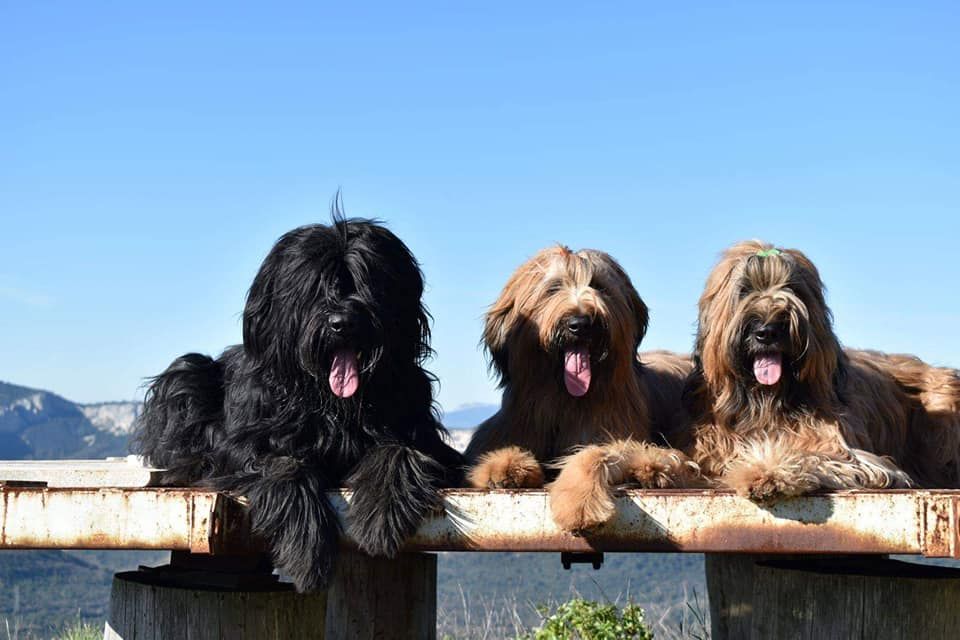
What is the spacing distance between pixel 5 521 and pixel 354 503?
1429 mm

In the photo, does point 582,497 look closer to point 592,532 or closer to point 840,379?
point 592,532

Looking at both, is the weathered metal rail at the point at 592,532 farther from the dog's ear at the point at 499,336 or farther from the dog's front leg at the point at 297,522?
the dog's ear at the point at 499,336

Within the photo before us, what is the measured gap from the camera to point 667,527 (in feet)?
Result: 13.9

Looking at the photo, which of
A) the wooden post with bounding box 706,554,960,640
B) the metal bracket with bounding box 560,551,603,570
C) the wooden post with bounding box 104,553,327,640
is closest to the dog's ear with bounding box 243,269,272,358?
the wooden post with bounding box 104,553,327,640

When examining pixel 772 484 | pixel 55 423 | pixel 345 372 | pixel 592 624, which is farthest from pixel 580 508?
pixel 55 423

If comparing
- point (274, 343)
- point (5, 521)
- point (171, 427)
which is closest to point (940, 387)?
point (274, 343)

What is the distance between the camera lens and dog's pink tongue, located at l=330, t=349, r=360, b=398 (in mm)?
4707

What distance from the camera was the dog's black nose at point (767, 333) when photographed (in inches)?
191

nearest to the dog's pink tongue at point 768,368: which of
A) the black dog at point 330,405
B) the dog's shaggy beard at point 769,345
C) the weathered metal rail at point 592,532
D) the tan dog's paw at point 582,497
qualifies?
the dog's shaggy beard at point 769,345

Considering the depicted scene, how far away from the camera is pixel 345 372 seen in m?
4.72

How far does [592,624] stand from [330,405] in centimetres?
326

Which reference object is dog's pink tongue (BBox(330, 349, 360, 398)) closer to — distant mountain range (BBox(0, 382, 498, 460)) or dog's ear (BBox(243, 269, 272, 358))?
dog's ear (BBox(243, 269, 272, 358))

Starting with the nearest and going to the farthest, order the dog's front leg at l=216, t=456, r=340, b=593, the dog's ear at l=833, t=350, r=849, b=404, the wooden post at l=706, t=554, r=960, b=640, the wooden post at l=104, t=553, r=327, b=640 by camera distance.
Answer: the dog's front leg at l=216, t=456, r=340, b=593 → the wooden post at l=706, t=554, r=960, b=640 → the wooden post at l=104, t=553, r=327, b=640 → the dog's ear at l=833, t=350, r=849, b=404

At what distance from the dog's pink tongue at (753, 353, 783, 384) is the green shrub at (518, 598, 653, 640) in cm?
290
